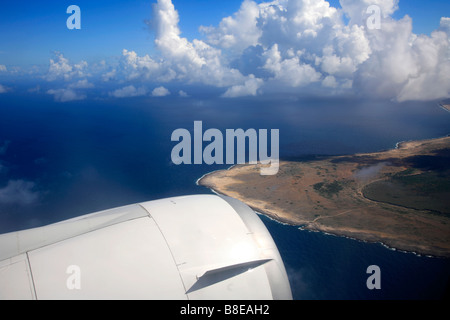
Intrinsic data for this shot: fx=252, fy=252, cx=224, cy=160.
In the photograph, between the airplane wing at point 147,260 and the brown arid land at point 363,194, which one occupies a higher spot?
the airplane wing at point 147,260

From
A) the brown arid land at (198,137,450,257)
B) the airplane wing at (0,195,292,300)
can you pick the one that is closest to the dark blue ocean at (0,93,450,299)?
the brown arid land at (198,137,450,257)

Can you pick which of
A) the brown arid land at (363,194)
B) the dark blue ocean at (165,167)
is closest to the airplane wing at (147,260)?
the dark blue ocean at (165,167)

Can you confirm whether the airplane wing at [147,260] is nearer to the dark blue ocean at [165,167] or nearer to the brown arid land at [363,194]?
the dark blue ocean at [165,167]

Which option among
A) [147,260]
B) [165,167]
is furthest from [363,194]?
[147,260]

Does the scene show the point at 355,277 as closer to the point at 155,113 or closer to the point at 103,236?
the point at 103,236

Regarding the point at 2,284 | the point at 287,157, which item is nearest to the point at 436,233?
the point at 287,157

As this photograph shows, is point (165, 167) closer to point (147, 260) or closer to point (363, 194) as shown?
point (363, 194)
